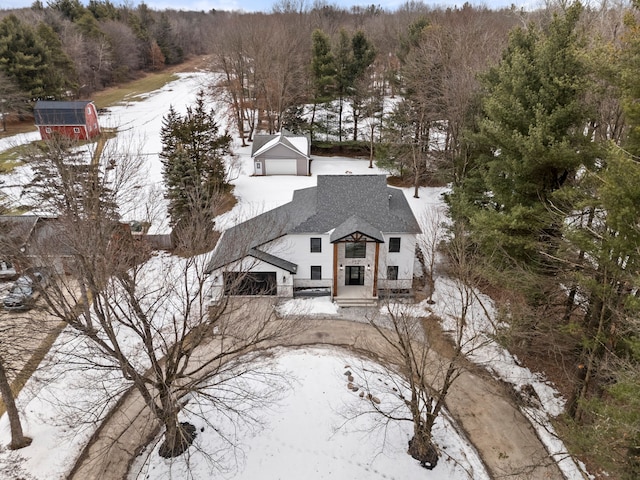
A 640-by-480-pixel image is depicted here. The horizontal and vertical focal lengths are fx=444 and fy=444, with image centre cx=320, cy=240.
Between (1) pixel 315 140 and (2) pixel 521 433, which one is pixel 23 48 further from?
(2) pixel 521 433

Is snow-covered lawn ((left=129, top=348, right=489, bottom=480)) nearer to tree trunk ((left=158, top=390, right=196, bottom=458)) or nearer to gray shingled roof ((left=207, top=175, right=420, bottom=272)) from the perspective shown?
tree trunk ((left=158, top=390, right=196, bottom=458))

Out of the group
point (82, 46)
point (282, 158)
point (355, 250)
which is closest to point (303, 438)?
point (355, 250)

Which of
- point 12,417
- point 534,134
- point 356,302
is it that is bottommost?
point 356,302

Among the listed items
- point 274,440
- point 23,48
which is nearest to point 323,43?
point 23,48

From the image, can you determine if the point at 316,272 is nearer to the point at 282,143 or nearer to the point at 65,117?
the point at 282,143

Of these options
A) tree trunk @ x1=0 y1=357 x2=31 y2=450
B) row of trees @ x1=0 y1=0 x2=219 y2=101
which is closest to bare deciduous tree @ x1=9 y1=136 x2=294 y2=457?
tree trunk @ x1=0 y1=357 x2=31 y2=450
